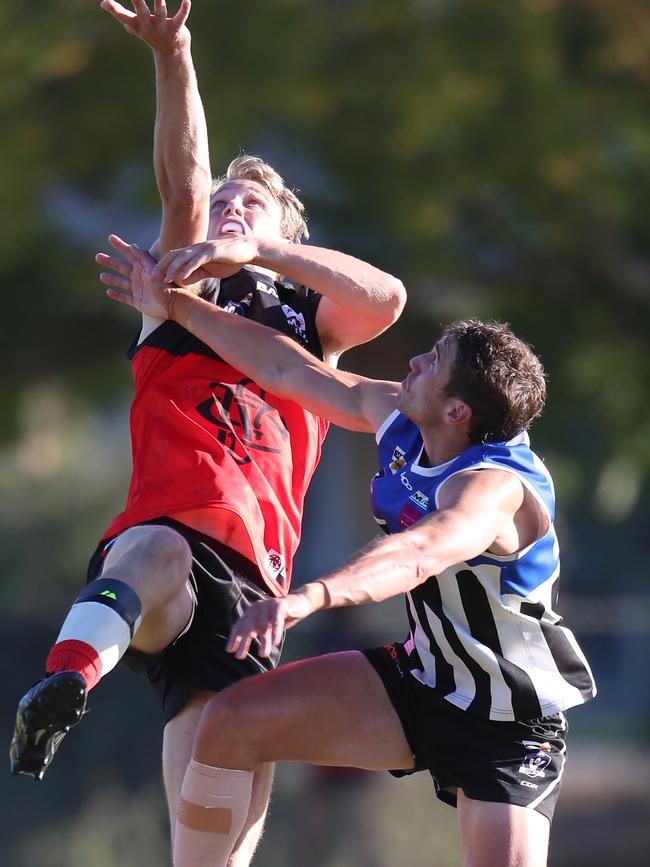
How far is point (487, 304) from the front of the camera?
10.0 m

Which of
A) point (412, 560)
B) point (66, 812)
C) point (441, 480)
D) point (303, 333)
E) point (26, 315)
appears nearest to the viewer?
point (412, 560)

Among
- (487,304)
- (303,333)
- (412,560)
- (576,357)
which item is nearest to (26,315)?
(487,304)

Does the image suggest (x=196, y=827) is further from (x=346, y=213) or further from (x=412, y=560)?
(x=346, y=213)

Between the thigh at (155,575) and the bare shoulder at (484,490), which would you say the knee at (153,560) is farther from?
the bare shoulder at (484,490)

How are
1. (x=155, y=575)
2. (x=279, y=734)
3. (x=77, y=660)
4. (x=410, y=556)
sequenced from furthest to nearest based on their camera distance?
(x=279, y=734) → (x=155, y=575) → (x=77, y=660) → (x=410, y=556)

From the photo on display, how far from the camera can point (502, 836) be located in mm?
3842

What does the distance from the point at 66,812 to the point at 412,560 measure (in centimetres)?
635

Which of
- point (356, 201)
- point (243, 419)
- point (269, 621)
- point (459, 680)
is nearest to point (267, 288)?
point (243, 419)

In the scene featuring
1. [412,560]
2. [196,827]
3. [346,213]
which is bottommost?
[196,827]

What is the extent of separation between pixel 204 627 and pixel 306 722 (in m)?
0.42

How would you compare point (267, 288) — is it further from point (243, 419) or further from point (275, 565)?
point (275, 565)

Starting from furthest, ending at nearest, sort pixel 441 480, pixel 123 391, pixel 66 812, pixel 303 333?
pixel 123 391
pixel 66 812
pixel 303 333
pixel 441 480

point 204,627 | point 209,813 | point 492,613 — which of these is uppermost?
point 492,613

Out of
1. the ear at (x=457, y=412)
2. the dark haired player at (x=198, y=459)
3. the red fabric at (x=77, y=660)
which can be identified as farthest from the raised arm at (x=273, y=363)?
the red fabric at (x=77, y=660)
